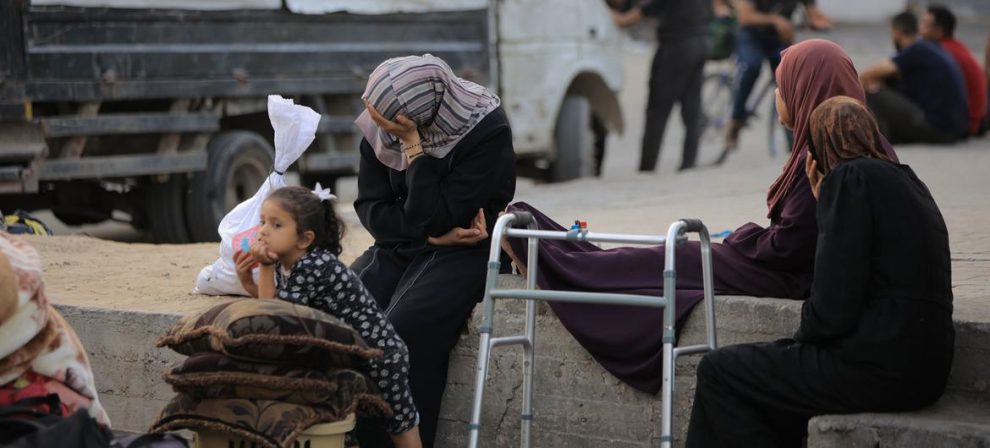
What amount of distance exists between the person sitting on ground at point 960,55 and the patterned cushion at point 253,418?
9.11 meters

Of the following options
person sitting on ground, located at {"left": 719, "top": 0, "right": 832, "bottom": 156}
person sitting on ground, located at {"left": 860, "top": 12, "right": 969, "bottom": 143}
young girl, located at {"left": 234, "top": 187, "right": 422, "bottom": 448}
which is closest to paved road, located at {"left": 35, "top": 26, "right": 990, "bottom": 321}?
person sitting on ground, located at {"left": 860, "top": 12, "right": 969, "bottom": 143}

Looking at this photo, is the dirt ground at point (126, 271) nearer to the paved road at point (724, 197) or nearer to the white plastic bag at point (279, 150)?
the white plastic bag at point (279, 150)

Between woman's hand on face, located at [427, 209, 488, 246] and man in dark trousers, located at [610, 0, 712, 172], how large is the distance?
666cm

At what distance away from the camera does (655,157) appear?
39.1ft

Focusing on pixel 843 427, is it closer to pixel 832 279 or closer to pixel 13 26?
pixel 832 279

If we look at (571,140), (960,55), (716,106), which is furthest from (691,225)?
(716,106)

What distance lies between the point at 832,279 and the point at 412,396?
1.51m

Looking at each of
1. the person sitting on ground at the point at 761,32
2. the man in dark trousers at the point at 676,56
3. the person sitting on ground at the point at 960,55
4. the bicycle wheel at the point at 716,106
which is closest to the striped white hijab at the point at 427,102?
the man in dark trousers at the point at 676,56

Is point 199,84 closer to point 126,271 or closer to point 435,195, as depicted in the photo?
point 126,271

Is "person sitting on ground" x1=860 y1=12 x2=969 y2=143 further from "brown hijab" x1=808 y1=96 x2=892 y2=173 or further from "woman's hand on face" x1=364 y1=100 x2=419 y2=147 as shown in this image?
"brown hijab" x1=808 y1=96 x2=892 y2=173

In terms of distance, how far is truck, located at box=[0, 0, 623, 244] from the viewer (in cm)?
795

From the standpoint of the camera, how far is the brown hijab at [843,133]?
3.89m

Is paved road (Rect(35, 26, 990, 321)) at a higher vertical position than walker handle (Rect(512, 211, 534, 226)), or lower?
lower

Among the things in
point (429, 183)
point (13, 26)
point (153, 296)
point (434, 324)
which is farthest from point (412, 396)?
point (13, 26)
